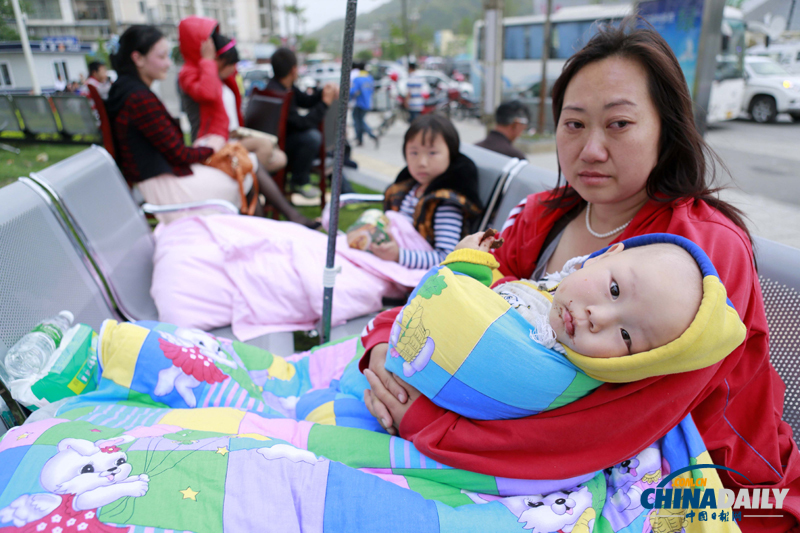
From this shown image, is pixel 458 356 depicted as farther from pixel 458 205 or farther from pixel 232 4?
pixel 232 4

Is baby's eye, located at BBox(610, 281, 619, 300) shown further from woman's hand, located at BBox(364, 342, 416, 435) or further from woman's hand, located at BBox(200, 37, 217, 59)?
woman's hand, located at BBox(200, 37, 217, 59)

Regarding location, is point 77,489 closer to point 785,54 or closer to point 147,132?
point 147,132

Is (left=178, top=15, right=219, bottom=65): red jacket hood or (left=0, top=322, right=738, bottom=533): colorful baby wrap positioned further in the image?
(left=178, top=15, right=219, bottom=65): red jacket hood

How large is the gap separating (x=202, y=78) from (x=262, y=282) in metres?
2.74

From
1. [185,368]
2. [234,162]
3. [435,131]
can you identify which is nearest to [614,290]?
[185,368]

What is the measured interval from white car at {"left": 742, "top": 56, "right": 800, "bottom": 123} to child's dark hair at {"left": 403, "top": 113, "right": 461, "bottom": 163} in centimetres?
1450

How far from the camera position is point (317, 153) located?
19.5 feet

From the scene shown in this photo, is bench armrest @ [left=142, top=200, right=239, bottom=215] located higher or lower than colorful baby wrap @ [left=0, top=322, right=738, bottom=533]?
higher

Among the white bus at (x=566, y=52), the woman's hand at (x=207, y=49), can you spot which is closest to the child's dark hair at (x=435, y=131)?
the woman's hand at (x=207, y=49)

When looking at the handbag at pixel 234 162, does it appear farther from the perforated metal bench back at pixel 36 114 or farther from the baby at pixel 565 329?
the perforated metal bench back at pixel 36 114

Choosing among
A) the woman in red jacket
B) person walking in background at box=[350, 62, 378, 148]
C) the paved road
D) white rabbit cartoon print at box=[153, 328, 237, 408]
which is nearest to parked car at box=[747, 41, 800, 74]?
the paved road

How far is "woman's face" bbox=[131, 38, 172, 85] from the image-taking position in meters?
3.46

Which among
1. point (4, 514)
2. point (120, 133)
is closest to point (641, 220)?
point (4, 514)

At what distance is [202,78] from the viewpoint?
4.42 m
